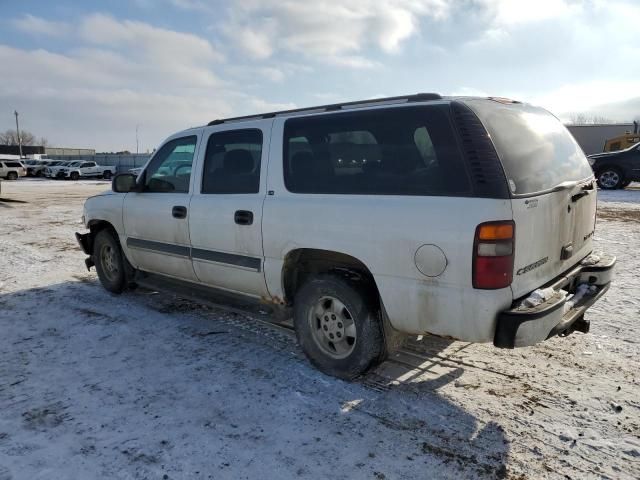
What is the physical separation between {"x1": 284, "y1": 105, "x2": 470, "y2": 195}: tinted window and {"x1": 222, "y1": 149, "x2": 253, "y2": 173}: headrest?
0.44 meters

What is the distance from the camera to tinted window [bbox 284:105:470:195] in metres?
2.83

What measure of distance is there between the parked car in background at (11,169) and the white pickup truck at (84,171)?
2.69m

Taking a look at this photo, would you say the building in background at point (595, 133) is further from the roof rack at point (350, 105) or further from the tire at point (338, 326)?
the tire at point (338, 326)

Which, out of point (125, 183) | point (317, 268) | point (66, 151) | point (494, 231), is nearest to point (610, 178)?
point (317, 268)

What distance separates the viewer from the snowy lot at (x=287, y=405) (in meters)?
2.52

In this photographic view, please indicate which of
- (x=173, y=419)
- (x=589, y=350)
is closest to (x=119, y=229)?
(x=173, y=419)

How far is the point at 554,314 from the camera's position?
109 inches

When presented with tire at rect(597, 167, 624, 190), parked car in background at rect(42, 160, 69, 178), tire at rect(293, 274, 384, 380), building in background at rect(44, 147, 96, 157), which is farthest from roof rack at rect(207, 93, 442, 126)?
building in background at rect(44, 147, 96, 157)

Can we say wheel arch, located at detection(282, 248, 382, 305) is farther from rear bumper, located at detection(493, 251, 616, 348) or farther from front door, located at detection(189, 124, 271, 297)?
rear bumper, located at detection(493, 251, 616, 348)

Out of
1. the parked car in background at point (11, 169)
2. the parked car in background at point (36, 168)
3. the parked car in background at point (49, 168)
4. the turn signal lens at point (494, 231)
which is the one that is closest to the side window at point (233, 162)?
the turn signal lens at point (494, 231)

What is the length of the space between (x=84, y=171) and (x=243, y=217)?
138 feet

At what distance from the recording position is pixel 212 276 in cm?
432

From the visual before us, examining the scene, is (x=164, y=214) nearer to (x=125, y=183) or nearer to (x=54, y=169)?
(x=125, y=183)

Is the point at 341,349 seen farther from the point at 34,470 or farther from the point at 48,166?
the point at 48,166
